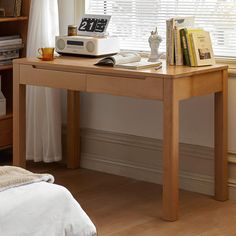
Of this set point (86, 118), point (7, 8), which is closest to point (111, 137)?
point (86, 118)

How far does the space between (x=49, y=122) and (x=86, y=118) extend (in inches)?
10.4

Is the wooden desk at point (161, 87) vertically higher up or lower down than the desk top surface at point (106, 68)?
lower down

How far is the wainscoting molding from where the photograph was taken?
13.7 feet

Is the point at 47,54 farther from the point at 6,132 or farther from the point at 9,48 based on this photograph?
the point at 6,132

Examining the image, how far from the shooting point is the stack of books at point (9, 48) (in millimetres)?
4641

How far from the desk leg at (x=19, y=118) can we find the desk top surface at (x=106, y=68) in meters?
0.13

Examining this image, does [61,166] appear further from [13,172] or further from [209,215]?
[13,172]

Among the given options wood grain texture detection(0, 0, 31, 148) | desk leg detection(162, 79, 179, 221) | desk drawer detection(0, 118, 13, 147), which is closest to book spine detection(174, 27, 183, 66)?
desk leg detection(162, 79, 179, 221)

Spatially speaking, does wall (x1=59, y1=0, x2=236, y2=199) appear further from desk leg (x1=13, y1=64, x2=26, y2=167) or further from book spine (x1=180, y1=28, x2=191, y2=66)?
desk leg (x1=13, y1=64, x2=26, y2=167)

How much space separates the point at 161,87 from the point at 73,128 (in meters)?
1.23

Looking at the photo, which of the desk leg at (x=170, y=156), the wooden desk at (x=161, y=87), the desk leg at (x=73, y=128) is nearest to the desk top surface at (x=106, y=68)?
the wooden desk at (x=161, y=87)

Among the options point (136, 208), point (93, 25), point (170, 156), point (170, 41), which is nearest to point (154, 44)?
point (170, 41)

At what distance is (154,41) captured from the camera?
400cm

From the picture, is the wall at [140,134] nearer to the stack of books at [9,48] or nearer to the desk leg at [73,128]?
the desk leg at [73,128]
